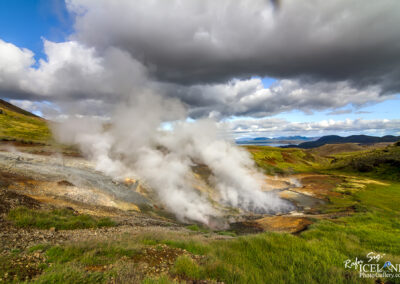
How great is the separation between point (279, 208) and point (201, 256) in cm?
2915

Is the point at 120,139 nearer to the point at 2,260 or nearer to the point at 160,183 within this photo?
the point at 160,183

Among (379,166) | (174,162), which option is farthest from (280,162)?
(174,162)

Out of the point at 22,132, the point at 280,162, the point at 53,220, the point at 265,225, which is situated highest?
the point at 22,132

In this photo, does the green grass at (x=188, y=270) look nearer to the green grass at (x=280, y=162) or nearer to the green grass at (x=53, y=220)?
the green grass at (x=53, y=220)

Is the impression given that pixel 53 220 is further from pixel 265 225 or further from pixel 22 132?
pixel 22 132

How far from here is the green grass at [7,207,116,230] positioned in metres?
9.00

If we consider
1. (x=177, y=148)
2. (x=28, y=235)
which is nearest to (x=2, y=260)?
(x=28, y=235)

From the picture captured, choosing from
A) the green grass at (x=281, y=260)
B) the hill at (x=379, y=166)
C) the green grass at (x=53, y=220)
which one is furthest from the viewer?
the hill at (x=379, y=166)

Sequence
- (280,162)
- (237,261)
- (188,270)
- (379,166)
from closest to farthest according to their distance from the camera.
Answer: (188,270) → (237,261) → (379,166) → (280,162)

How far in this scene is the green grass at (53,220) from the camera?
900 centimetres

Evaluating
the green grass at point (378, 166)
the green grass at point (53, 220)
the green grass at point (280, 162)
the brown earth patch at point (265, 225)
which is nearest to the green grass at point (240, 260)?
the green grass at point (53, 220)

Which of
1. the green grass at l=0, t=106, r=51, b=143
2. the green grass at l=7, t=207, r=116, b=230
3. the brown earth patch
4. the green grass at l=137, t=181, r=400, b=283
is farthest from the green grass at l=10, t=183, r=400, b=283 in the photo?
the green grass at l=0, t=106, r=51, b=143

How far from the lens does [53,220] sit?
9.87 metres

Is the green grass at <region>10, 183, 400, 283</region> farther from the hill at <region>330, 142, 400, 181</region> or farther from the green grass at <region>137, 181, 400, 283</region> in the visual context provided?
the hill at <region>330, 142, 400, 181</region>
